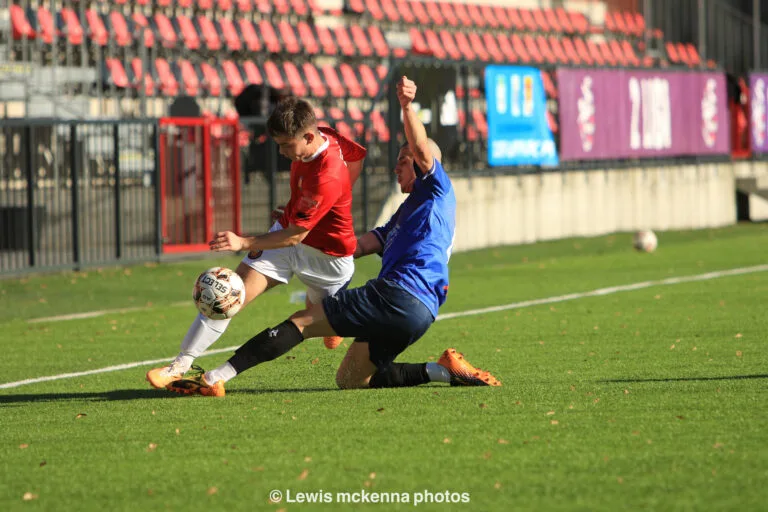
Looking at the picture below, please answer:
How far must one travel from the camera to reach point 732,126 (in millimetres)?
27500

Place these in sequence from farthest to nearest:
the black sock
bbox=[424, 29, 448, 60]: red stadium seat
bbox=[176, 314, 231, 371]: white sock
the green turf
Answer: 1. bbox=[424, 29, 448, 60]: red stadium seat
2. the black sock
3. bbox=[176, 314, 231, 371]: white sock
4. the green turf

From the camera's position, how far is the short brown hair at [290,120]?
706 cm

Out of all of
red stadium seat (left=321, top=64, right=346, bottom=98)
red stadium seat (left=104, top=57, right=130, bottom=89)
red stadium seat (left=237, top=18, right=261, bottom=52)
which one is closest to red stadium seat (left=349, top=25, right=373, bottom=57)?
red stadium seat (left=321, top=64, right=346, bottom=98)

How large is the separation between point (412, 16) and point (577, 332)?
859 inches

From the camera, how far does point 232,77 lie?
82.2ft

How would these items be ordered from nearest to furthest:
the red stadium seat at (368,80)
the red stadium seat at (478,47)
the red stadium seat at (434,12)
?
the red stadium seat at (368,80) → the red stadium seat at (478,47) → the red stadium seat at (434,12)

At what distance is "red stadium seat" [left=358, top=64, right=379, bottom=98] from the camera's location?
27.4m

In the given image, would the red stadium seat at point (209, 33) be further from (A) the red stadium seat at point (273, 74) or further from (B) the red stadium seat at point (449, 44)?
(B) the red stadium seat at point (449, 44)

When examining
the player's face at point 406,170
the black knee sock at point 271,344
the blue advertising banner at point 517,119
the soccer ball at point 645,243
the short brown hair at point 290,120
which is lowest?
the black knee sock at point 271,344

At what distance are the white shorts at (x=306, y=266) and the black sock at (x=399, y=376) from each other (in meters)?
0.54

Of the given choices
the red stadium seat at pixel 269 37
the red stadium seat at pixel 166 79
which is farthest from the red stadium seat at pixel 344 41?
the red stadium seat at pixel 166 79

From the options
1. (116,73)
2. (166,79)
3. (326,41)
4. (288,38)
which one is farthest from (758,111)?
(116,73)

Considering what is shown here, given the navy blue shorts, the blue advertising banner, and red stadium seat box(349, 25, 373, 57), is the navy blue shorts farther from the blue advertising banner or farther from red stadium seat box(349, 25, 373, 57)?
red stadium seat box(349, 25, 373, 57)

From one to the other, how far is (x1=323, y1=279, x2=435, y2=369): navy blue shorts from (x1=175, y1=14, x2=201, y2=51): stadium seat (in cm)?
1826
